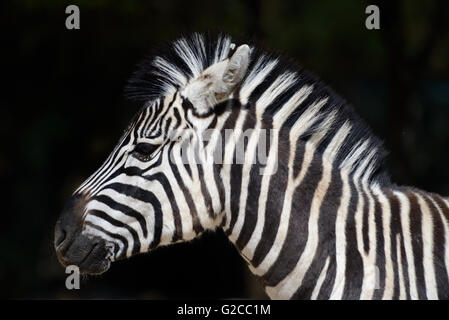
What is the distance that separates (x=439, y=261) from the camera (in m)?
3.68

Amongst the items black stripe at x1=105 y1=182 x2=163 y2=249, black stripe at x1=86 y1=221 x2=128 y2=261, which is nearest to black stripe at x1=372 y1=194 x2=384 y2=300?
black stripe at x1=105 y1=182 x2=163 y2=249

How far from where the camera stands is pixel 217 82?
12.6 ft

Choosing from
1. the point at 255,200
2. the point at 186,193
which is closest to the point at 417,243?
the point at 255,200

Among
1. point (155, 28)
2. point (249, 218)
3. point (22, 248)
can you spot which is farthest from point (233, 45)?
point (22, 248)

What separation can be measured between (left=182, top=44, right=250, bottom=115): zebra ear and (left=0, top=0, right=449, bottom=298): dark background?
193 inches

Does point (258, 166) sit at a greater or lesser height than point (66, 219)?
greater

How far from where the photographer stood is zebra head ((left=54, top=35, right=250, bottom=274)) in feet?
12.6

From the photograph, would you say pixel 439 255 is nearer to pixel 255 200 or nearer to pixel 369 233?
pixel 369 233

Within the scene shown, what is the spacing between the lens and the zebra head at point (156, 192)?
383cm

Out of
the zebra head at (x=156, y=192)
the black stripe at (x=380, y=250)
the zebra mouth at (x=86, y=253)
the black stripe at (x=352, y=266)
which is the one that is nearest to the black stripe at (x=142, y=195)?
the zebra head at (x=156, y=192)

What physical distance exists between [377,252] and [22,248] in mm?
10579

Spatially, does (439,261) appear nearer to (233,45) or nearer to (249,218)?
(249,218)

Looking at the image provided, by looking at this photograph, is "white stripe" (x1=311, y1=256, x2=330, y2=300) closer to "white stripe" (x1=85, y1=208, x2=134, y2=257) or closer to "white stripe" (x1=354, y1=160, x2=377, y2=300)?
"white stripe" (x1=354, y1=160, x2=377, y2=300)

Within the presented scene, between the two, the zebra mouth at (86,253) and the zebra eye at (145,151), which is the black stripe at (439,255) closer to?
the zebra eye at (145,151)
